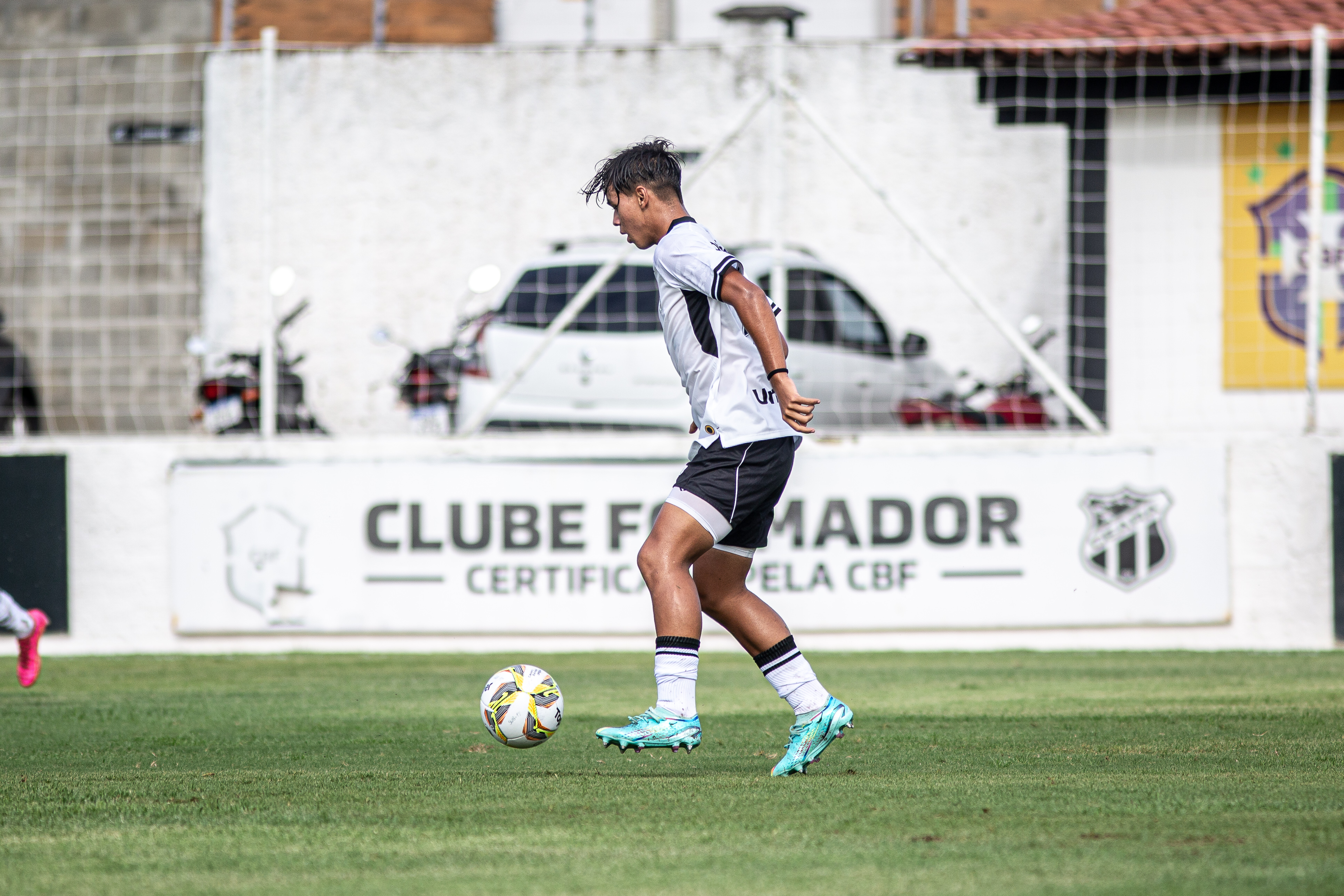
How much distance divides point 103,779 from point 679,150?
12.7m

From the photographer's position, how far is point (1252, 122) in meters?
12.7

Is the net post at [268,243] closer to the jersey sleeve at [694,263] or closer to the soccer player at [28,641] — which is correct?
the soccer player at [28,641]

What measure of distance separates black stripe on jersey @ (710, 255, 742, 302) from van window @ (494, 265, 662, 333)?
633 cm

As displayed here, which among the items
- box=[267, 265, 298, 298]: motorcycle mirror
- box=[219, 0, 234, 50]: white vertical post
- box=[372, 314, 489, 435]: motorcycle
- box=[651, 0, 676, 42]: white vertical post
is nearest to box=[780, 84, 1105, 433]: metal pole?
box=[372, 314, 489, 435]: motorcycle

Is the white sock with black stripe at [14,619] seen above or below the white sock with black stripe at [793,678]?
below

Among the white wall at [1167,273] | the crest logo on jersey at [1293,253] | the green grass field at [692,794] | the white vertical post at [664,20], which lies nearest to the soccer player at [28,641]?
the green grass field at [692,794]

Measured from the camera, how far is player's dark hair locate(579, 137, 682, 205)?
18.1 feet

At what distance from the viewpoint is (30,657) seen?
27.6 feet

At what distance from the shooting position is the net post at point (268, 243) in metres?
10.6

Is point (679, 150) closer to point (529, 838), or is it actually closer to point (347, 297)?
point (347, 297)

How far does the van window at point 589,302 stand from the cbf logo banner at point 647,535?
1.82 m

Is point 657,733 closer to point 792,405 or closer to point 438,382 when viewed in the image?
point 792,405

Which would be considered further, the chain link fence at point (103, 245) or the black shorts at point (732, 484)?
the chain link fence at point (103, 245)

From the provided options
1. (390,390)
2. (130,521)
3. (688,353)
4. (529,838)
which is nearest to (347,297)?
(390,390)
